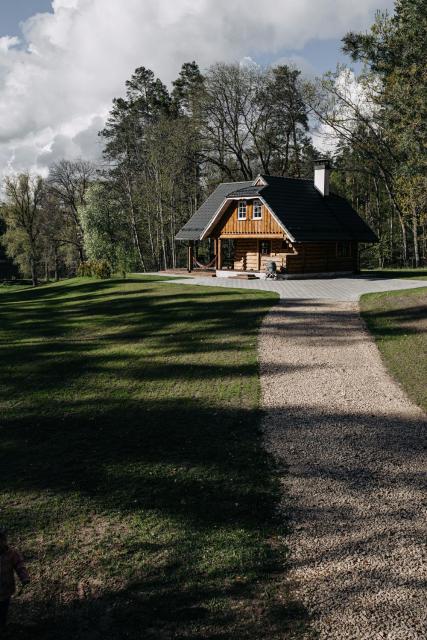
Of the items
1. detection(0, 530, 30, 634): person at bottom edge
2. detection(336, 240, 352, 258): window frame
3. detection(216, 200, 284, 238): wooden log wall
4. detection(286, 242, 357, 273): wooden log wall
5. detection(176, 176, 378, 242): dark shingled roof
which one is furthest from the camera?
detection(336, 240, 352, 258): window frame

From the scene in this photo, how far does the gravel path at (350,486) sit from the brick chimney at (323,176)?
23427mm

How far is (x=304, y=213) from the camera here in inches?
1393

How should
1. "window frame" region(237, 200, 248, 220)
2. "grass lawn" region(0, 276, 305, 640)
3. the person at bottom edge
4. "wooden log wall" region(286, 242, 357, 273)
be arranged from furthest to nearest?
"window frame" region(237, 200, 248, 220)
"wooden log wall" region(286, 242, 357, 273)
"grass lawn" region(0, 276, 305, 640)
the person at bottom edge

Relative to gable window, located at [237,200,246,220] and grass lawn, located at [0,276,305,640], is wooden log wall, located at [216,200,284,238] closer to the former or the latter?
gable window, located at [237,200,246,220]

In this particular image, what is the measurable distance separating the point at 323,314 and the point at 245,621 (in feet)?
54.3

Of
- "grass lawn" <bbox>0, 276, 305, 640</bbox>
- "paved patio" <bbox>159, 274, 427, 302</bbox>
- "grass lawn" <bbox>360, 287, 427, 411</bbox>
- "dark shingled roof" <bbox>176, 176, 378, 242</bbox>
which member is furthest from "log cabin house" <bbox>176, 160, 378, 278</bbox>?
"grass lawn" <bbox>0, 276, 305, 640</bbox>

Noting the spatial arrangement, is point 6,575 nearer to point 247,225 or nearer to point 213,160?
point 247,225

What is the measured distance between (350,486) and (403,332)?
1102 cm

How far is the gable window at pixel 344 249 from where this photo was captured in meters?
37.3

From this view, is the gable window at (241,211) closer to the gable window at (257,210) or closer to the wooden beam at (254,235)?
the gable window at (257,210)

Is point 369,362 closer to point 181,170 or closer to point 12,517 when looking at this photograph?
point 12,517

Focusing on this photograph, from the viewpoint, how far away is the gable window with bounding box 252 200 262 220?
3538 centimetres

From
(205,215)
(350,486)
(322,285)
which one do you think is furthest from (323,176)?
(350,486)

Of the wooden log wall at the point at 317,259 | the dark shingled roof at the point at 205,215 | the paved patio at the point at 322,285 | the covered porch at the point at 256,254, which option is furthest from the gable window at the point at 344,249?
the dark shingled roof at the point at 205,215
